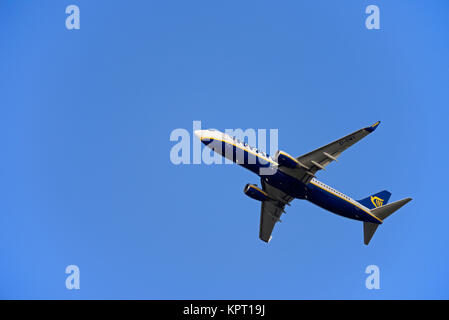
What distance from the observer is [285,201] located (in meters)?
64.8

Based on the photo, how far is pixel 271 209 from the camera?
67.6 m

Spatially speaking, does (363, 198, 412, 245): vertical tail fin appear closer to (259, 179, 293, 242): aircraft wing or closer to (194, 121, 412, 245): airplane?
(194, 121, 412, 245): airplane

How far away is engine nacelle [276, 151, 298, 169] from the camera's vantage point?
2147 inches

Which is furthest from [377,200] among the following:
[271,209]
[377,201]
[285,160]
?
[285,160]

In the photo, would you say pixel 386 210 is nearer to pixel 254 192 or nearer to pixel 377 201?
pixel 377 201

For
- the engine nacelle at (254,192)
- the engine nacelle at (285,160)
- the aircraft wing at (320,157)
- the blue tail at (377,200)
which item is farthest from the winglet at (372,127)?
the engine nacelle at (254,192)

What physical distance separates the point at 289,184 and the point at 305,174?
8.61 feet

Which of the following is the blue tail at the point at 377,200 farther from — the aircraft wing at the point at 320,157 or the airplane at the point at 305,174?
the aircraft wing at the point at 320,157

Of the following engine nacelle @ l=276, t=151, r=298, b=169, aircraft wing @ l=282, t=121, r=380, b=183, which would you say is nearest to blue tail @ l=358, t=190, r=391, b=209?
aircraft wing @ l=282, t=121, r=380, b=183

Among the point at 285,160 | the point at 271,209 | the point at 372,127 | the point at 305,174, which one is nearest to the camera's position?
the point at 372,127

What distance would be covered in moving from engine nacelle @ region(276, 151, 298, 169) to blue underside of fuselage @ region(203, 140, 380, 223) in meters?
2.14
